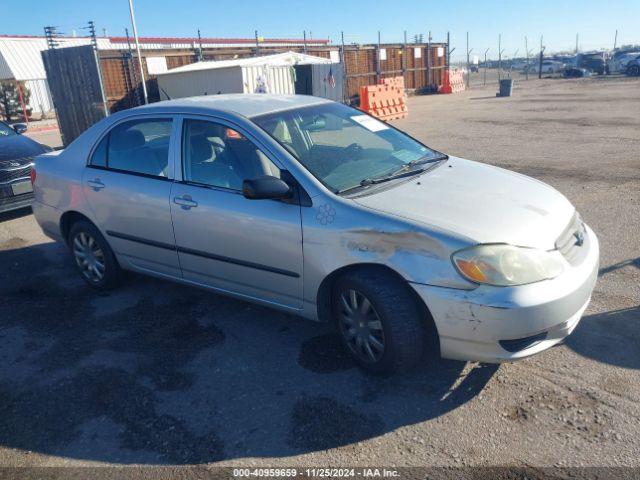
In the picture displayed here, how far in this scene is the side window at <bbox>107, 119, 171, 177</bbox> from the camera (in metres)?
4.17

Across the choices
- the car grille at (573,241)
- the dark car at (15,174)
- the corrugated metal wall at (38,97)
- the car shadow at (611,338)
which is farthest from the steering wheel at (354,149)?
the corrugated metal wall at (38,97)

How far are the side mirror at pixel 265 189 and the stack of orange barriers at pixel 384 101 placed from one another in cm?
1379

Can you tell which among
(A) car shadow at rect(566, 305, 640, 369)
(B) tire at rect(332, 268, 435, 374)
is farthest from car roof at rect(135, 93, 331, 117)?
(A) car shadow at rect(566, 305, 640, 369)

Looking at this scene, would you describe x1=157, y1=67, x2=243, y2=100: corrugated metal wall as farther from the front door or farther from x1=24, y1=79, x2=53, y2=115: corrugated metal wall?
x1=24, y1=79, x2=53, y2=115: corrugated metal wall

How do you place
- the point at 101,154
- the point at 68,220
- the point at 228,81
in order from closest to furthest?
1. the point at 101,154
2. the point at 68,220
3. the point at 228,81

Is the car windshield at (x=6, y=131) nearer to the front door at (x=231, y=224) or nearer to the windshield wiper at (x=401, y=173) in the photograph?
the front door at (x=231, y=224)

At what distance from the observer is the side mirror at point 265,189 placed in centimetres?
330

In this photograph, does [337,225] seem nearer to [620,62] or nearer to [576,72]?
[576,72]

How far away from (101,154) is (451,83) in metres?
29.3

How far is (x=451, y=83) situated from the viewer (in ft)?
102

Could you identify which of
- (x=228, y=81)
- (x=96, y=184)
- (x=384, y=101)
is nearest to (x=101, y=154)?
(x=96, y=184)

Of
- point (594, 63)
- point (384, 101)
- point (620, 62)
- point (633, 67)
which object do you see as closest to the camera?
point (384, 101)

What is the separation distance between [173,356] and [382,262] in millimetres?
1729

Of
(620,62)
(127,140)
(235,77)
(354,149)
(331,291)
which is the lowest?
(331,291)
